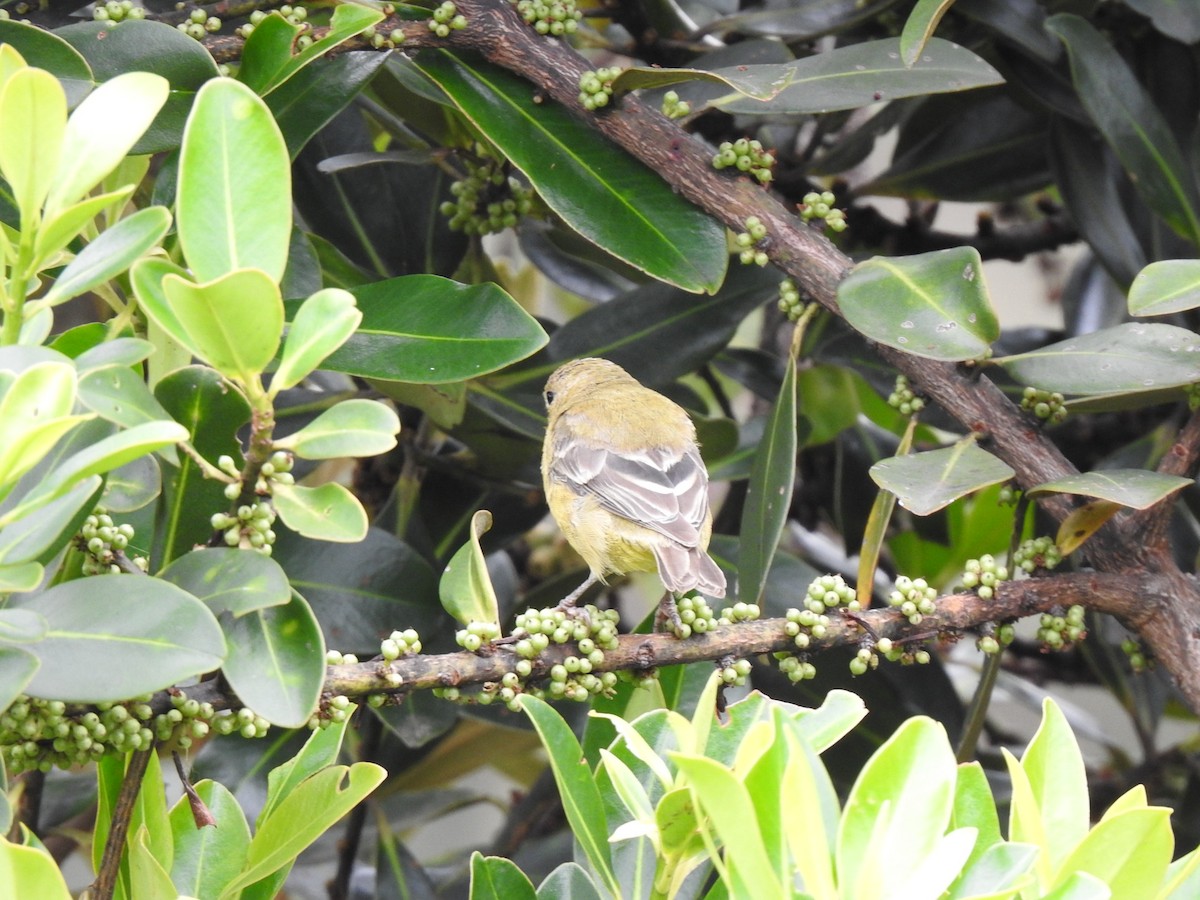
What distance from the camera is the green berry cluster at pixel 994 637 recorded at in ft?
4.83

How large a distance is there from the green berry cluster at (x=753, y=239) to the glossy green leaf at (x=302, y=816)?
2.90ft

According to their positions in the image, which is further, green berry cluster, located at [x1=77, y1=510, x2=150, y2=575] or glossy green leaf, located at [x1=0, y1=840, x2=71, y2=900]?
green berry cluster, located at [x1=77, y1=510, x2=150, y2=575]

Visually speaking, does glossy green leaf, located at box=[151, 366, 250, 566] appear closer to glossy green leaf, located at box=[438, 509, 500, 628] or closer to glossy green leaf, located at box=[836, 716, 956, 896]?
glossy green leaf, located at box=[438, 509, 500, 628]

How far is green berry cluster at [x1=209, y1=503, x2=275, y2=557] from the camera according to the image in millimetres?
1058

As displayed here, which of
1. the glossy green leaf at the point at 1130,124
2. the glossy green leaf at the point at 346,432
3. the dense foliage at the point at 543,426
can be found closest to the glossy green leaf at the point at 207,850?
the dense foliage at the point at 543,426

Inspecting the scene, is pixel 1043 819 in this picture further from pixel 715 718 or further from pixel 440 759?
pixel 440 759

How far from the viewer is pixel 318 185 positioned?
2215 millimetres

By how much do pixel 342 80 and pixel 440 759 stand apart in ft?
5.85

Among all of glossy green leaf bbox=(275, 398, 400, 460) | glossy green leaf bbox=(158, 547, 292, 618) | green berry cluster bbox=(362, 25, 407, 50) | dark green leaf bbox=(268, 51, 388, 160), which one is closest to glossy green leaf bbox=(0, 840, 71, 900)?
glossy green leaf bbox=(158, 547, 292, 618)

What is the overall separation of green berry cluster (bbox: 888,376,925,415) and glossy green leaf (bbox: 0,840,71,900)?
50.7 inches

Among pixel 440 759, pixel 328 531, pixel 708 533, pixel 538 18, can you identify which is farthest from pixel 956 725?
pixel 328 531

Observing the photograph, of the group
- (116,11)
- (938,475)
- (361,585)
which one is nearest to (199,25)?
(116,11)

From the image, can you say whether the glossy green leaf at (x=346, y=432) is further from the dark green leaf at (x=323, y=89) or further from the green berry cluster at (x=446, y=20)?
the green berry cluster at (x=446, y=20)

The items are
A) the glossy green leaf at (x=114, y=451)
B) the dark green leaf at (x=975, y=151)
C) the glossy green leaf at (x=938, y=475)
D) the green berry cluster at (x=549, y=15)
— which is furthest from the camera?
the dark green leaf at (x=975, y=151)
